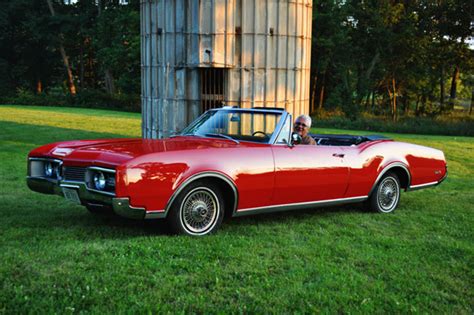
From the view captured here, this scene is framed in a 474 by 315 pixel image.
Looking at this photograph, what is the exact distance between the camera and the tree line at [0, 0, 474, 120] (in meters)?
39.0

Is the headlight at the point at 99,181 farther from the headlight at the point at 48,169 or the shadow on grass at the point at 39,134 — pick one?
the shadow on grass at the point at 39,134

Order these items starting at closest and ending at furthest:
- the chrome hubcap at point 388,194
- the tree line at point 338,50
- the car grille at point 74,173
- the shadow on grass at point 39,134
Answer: the car grille at point 74,173 → the chrome hubcap at point 388,194 → the shadow on grass at point 39,134 → the tree line at point 338,50

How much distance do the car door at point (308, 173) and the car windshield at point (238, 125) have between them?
15.0 inches

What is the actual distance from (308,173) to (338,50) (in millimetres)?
36452

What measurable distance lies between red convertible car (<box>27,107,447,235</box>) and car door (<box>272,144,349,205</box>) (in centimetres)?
1

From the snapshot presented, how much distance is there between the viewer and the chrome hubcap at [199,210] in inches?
235

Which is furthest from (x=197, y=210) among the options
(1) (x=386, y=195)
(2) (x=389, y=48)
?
(2) (x=389, y=48)

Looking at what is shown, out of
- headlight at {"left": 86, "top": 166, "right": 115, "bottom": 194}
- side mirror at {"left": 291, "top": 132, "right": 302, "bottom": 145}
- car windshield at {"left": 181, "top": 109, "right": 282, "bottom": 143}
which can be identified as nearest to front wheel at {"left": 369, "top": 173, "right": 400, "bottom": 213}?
side mirror at {"left": 291, "top": 132, "right": 302, "bottom": 145}

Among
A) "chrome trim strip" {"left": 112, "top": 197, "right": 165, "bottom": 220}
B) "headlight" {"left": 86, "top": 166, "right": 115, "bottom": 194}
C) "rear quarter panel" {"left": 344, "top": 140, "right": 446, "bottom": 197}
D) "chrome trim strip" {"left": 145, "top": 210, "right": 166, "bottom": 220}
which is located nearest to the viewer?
"chrome trim strip" {"left": 112, "top": 197, "right": 165, "bottom": 220}

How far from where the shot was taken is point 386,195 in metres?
8.06

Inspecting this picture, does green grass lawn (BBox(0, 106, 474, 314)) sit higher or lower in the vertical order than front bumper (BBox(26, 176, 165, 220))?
lower

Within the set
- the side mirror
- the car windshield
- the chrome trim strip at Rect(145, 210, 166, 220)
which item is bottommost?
the chrome trim strip at Rect(145, 210, 166, 220)

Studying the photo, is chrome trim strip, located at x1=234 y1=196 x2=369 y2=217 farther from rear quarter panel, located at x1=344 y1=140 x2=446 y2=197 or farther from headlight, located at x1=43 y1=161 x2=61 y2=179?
headlight, located at x1=43 y1=161 x2=61 y2=179

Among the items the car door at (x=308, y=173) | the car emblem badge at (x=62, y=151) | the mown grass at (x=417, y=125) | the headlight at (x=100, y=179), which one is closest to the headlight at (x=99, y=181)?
the headlight at (x=100, y=179)
